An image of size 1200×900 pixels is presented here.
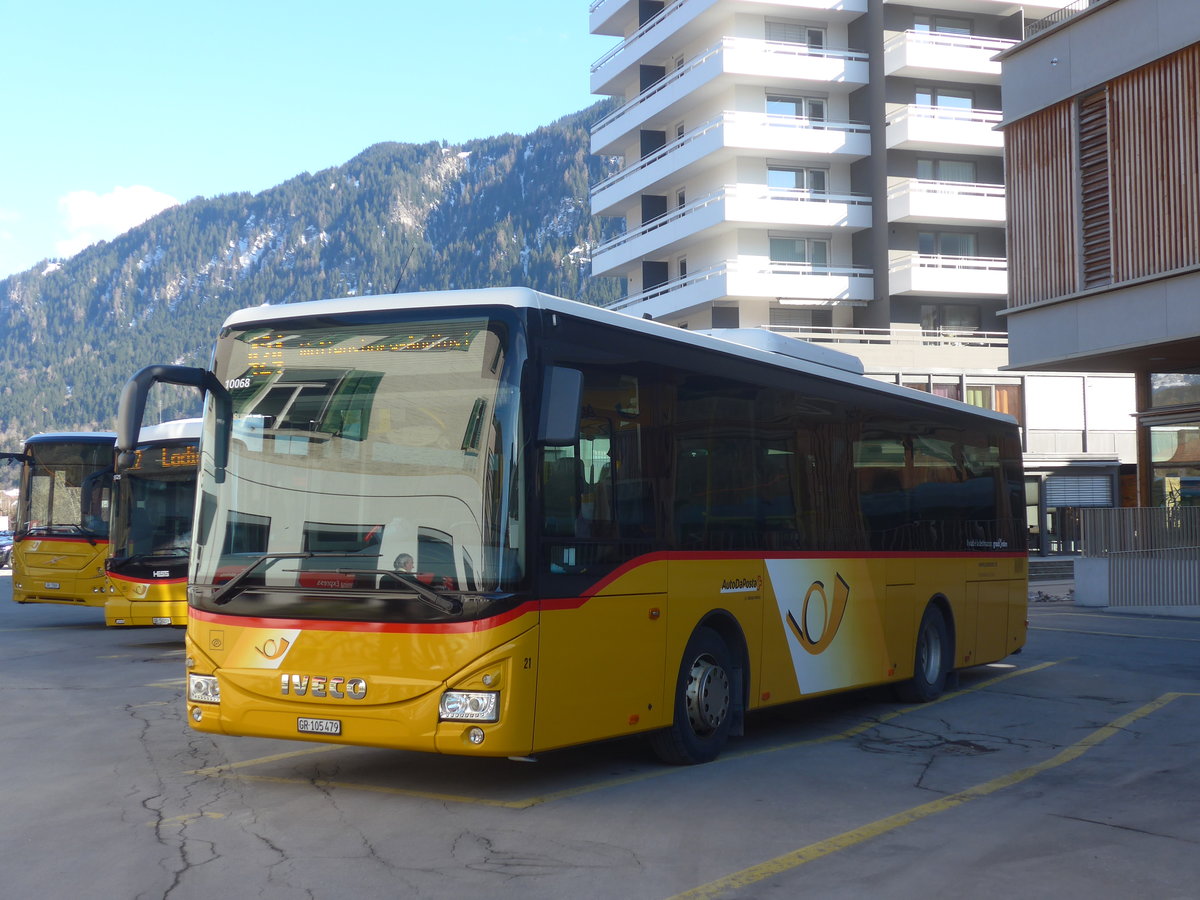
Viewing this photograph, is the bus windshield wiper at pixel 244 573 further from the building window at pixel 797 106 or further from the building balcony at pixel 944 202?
the building window at pixel 797 106

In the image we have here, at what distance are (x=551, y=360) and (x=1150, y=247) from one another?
61.0 feet

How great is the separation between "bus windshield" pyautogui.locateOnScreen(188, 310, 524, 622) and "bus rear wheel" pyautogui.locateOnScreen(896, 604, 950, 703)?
6707 millimetres

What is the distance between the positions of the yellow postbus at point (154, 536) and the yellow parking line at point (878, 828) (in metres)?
13.3

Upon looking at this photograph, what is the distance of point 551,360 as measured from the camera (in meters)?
7.95

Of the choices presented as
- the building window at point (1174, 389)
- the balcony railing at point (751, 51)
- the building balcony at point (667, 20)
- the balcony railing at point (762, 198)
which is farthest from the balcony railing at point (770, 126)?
the building window at point (1174, 389)

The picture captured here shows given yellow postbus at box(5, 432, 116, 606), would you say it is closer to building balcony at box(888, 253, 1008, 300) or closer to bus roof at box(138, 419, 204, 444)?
bus roof at box(138, 419, 204, 444)

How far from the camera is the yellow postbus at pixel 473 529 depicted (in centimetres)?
756

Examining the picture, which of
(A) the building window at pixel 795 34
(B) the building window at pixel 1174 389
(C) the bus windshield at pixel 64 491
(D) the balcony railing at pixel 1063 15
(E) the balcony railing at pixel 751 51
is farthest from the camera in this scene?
(A) the building window at pixel 795 34

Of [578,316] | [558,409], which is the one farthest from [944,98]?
[558,409]

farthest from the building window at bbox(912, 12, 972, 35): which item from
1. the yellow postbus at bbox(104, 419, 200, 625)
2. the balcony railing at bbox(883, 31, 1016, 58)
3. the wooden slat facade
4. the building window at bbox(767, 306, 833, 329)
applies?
the yellow postbus at bbox(104, 419, 200, 625)

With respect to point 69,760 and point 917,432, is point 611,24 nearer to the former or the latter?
point 917,432

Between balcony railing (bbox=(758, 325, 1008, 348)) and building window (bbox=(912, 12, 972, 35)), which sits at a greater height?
building window (bbox=(912, 12, 972, 35))

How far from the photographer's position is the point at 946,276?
163ft

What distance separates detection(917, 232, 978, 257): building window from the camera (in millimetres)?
51156
